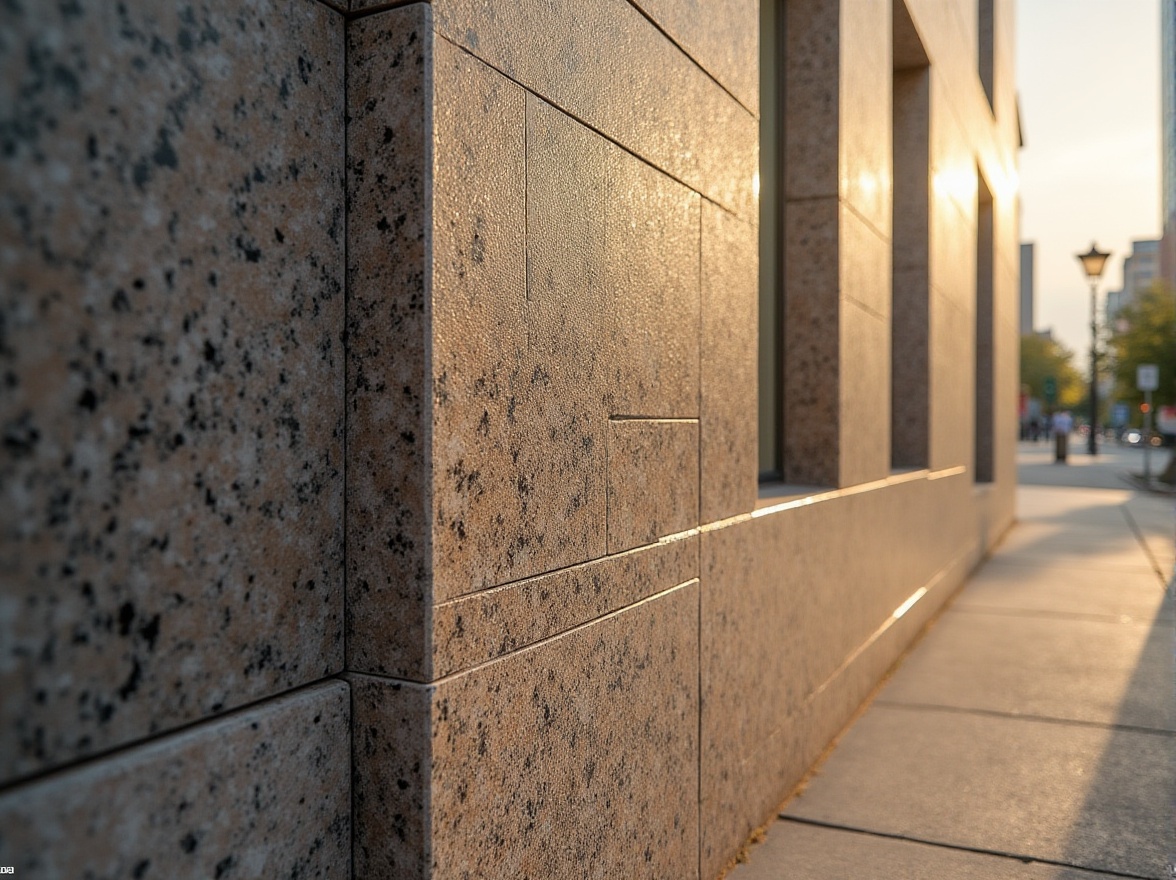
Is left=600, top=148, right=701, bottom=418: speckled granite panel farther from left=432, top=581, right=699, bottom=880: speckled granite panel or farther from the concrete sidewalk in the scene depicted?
the concrete sidewalk

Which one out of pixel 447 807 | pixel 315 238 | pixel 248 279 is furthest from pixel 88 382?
pixel 447 807

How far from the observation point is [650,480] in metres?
2.48

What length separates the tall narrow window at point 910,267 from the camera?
6.66m

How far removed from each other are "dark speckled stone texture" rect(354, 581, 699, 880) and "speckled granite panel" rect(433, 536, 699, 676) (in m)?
0.03

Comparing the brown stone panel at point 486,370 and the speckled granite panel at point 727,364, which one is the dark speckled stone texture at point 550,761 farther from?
the speckled granite panel at point 727,364

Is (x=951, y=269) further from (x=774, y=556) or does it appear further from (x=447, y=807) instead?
(x=447, y=807)

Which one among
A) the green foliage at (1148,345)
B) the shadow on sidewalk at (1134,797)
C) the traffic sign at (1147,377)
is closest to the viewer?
the shadow on sidewalk at (1134,797)

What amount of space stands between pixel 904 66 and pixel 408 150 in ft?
19.8

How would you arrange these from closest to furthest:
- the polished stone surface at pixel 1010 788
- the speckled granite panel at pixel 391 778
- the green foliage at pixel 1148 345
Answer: the speckled granite panel at pixel 391 778 < the polished stone surface at pixel 1010 788 < the green foliage at pixel 1148 345

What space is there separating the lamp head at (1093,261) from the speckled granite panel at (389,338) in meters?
26.1

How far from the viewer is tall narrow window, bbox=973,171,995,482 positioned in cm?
1092

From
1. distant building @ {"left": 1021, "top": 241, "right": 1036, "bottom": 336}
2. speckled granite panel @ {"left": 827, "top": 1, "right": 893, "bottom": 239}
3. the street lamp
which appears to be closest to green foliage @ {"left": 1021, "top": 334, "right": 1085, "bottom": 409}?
distant building @ {"left": 1021, "top": 241, "right": 1036, "bottom": 336}

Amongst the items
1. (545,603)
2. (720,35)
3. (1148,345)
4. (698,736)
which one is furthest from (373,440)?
(1148,345)

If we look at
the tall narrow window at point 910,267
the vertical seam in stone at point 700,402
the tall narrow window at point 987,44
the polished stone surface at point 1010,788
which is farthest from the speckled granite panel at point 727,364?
the tall narrow window at point 987,44
